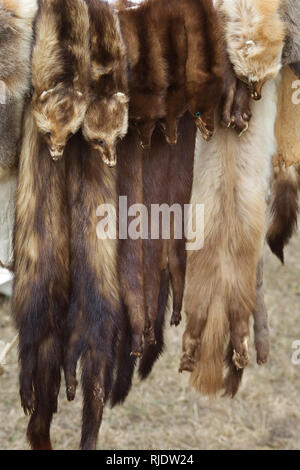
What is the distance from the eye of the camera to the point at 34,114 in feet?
5.71

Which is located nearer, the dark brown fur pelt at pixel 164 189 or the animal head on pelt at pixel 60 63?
the animal head on pelt at pixel 60 63

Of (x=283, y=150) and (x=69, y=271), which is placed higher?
(x=283, y=150)

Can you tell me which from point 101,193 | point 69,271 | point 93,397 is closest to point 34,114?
point 101,193

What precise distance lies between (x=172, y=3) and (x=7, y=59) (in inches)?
17.2

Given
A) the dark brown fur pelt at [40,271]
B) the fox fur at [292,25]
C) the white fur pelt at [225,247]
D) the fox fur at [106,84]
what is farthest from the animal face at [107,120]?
the fox fur at [292,25]

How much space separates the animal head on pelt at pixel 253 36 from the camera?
71.1 inches

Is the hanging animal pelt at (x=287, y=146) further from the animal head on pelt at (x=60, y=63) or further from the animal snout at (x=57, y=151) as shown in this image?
the animal snout at (x=57, y=151)

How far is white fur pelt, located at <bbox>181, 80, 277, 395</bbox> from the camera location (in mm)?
1954

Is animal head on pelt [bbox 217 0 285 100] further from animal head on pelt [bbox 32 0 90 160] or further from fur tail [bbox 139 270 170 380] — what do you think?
fur tail [bbox 139 270 170 380]

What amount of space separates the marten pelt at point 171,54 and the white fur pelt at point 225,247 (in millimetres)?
191

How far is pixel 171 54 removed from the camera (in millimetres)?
1774

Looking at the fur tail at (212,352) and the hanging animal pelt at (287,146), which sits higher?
the hanging animal pelt at (287,146)

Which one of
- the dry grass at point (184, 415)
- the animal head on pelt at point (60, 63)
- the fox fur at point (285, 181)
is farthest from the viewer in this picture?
the dry grass at point (184, 415)
